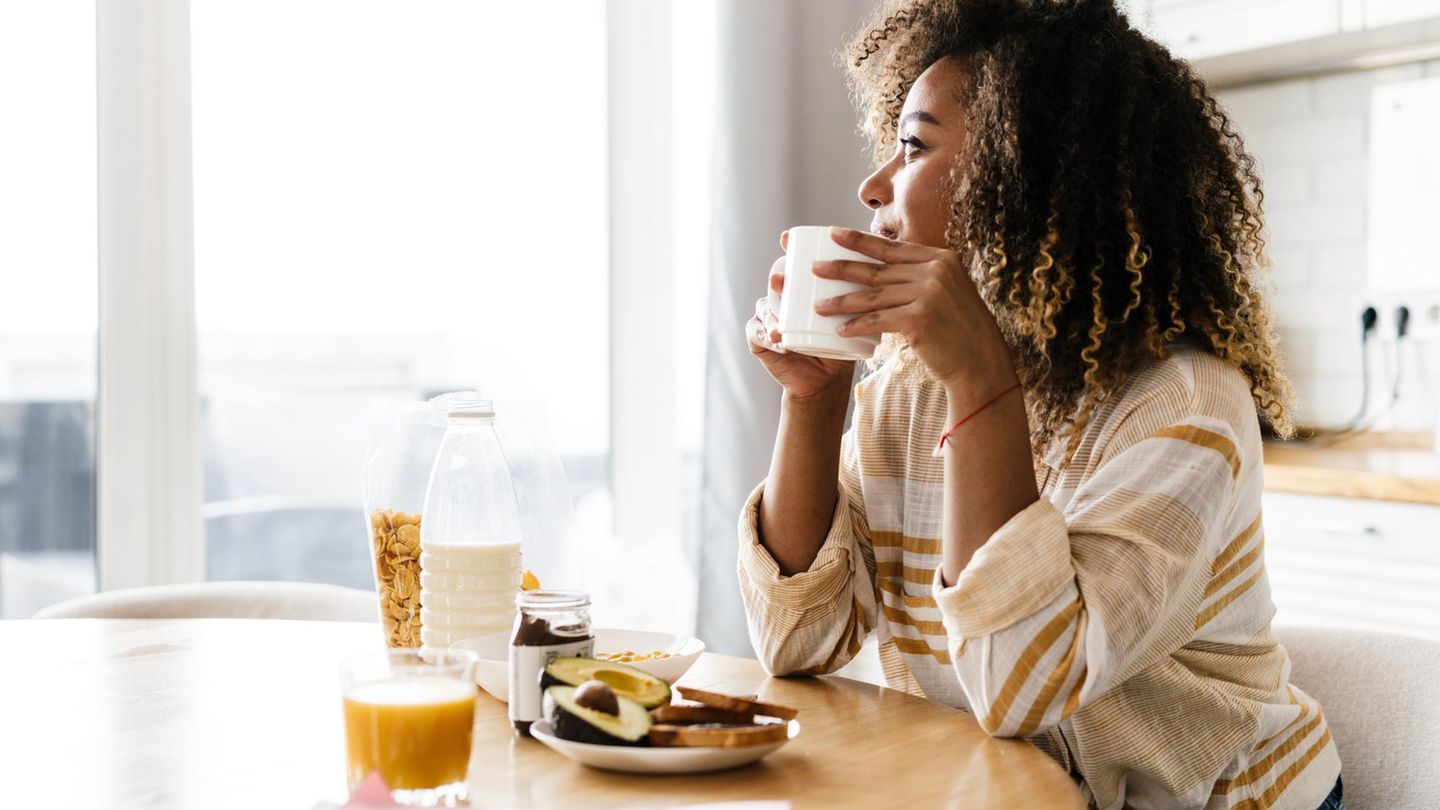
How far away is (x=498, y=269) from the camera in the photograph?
2691 millimetres

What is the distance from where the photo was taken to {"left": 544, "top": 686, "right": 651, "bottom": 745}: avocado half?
83cm

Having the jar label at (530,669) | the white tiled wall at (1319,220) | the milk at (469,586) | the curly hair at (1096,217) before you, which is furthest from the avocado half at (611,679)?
the white tiled wall at (1319,220)

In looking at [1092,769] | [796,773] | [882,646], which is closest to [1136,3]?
[882,646]

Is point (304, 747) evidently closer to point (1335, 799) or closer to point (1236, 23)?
point (1335, 799)

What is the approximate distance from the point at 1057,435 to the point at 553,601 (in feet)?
1.69

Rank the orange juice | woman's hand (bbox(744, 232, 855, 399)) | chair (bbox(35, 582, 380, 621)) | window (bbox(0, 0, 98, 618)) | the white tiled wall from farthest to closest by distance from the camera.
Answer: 1. the white tiled wall
2. window (bbox(0, 0, 98, 618))
3. chair (bbox(35, 582, 380, 621))
4. woman's hand (bbox(744, 232, 855, 399))
5. the orange juice

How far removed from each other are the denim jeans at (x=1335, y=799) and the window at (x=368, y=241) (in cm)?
128

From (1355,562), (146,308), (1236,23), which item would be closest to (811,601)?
(146,308)

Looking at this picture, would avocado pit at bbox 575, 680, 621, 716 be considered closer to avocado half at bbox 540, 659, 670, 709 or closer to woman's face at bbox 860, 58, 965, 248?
avocado half at bbox 540, 659, 670, 709

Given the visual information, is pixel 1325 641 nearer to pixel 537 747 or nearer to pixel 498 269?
pixel 537 747

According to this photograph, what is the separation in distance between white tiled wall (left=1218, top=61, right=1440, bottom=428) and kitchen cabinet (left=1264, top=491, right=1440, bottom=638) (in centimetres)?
55

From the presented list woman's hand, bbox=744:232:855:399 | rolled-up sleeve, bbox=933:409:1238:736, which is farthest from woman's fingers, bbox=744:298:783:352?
rolled-up sleeve, bbox=933:409:1238:736

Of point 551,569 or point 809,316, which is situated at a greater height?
point 809,316

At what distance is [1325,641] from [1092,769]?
13.3 inches
